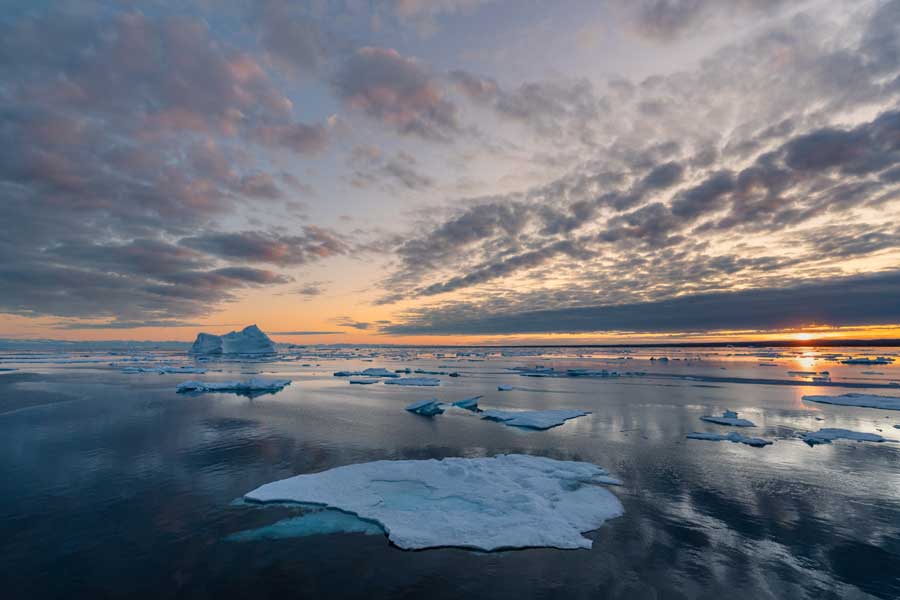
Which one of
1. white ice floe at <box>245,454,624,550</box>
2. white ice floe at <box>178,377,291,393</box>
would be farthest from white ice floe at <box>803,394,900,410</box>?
white ice floe at <box>178,377,291,393</box>

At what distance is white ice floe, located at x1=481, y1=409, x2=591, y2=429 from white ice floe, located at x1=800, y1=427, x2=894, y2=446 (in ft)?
30.1

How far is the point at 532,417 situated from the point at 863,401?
22.2m

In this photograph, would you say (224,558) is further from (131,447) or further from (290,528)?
(131,447)

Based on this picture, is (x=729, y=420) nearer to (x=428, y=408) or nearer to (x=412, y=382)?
(x=428, y=408)

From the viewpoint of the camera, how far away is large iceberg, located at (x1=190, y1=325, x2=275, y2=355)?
8466cm

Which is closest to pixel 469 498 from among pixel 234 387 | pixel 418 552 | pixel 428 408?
pixel 418 552

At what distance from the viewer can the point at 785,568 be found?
7340mm

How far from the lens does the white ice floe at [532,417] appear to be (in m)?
19.5

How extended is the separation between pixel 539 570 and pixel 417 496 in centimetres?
382

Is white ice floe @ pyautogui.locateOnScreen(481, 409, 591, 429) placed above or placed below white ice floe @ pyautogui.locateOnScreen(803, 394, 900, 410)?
above

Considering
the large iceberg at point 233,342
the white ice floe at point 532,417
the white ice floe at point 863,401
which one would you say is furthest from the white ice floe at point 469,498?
the large iceberg at point 233,342

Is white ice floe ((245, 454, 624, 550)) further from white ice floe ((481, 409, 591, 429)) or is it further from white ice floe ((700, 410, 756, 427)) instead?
white ice floe ((700, 410, 756, 427))

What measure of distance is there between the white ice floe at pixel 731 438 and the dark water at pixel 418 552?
68cm

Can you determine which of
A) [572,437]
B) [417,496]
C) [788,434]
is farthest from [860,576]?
[788,434]
